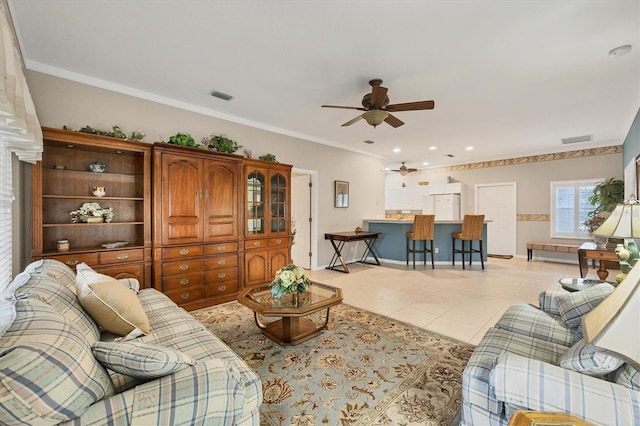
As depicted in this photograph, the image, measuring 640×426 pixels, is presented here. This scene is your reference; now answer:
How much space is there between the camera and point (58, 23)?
222 centimetres

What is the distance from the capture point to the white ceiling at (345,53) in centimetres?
206

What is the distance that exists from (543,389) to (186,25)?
312 cm

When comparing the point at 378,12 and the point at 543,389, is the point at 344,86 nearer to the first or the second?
the point at 378,12

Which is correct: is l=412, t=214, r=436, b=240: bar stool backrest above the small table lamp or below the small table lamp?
below

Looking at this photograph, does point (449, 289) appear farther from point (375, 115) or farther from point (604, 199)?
point (604, 199)

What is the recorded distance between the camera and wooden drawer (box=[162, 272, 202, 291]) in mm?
3203

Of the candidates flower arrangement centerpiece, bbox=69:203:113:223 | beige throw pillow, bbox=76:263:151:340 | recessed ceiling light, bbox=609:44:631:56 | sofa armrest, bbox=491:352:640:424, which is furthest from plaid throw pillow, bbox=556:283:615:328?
flower arrangement centerpiece, bbox=69:203:113:223

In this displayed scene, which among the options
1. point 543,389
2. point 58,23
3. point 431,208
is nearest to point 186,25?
point 58,23

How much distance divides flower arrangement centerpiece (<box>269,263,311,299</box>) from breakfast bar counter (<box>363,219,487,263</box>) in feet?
13.5

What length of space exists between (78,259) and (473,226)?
6.10 meters

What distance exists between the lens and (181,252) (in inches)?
130

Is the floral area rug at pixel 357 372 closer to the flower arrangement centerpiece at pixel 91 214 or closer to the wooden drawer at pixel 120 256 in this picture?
the wooden drawer at pixel 120 256

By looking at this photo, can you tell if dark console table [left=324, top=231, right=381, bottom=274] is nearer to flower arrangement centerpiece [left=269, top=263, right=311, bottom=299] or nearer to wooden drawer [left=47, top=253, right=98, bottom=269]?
flower arrangement centerpiece [left=269, top=263, right=311, bottom=299]

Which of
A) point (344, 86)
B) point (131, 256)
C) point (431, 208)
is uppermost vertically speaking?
point (344, 86)
